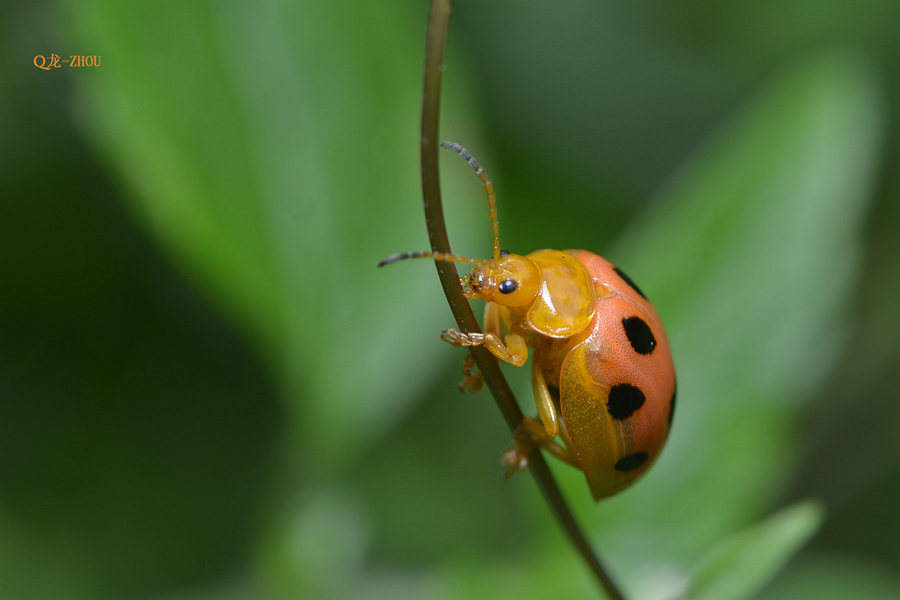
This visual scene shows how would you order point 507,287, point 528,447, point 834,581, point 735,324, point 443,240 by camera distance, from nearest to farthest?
1. point 443,240
2. point 528,447
3. point 507,287
4. point 735,324
5. point 834,581

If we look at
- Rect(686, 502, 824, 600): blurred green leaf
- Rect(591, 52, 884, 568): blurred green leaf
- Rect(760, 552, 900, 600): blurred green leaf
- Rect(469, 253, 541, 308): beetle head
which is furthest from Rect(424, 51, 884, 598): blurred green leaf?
Rect(469, 253, 541, 308): beetle head

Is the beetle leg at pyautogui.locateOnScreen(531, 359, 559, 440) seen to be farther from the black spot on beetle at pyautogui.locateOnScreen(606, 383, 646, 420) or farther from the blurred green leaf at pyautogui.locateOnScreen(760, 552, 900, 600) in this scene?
the blurred green leaf at pyautogui.locateOnScreen(760, 552, 900, 600)

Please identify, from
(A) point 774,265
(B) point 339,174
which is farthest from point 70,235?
(A) point 774,265

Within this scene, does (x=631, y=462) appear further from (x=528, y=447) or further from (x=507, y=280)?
(x=507, y=280)

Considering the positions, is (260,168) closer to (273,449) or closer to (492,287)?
(273,449)

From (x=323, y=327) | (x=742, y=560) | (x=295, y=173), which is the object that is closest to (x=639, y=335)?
(x=742, y=560)
